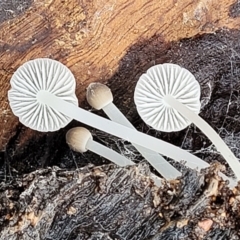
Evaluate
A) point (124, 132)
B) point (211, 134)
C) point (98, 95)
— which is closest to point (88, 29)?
point (98, 95)

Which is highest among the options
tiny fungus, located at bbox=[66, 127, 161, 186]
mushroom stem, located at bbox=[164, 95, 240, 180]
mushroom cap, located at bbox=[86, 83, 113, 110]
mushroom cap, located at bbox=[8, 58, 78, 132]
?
mushroom cap, located at bbox=[8, 58, 78, 132]

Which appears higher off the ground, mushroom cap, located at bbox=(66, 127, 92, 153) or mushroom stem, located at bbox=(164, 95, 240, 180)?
mushroom cap, located at bbox=(66, 127, 92, 153)

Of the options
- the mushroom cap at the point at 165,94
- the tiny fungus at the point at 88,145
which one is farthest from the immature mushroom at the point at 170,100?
the tiny fungus at the point at 88,145

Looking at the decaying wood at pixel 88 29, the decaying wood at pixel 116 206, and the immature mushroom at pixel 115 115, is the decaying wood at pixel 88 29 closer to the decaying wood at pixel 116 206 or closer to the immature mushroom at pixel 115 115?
the immature mushroom at pixel 115 115

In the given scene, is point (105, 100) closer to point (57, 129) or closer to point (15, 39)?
point (57, 129)

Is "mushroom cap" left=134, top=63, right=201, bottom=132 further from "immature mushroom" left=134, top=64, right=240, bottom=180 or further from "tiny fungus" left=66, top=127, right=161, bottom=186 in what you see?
"tiny fungus" left=66, top=127, right=161, bottom=186

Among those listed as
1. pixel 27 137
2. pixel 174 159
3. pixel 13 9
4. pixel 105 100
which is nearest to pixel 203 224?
pixel 174 159

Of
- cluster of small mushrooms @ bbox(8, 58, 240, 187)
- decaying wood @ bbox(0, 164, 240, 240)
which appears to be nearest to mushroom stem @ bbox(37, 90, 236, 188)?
cluster of small mushrooms @ bbox(8, 58, 240, 187)

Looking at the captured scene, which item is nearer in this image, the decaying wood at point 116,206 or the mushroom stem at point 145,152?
the decaying wood at point 116,206
